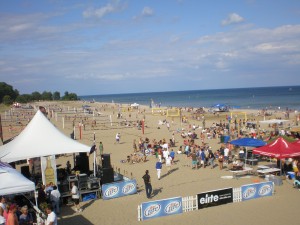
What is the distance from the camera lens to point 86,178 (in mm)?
13336

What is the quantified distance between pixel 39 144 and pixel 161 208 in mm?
5388

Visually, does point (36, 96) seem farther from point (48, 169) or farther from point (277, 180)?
point (277, 180)

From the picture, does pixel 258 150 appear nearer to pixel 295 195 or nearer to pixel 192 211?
pixel 295 195

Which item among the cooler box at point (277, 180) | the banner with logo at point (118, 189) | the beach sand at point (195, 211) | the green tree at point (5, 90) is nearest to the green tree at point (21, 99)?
the green tree at point (5, 90)

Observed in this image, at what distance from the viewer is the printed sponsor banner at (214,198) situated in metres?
11.7

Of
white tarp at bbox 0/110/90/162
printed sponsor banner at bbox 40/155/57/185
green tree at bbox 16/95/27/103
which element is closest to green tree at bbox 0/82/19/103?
green tree at bbox 16/95/27/103

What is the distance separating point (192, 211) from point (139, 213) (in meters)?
1.92

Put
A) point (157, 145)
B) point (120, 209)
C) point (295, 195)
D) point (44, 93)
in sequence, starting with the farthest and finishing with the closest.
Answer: point (44, 93) → point (157, 145) → point (295, 195) → point (120, 209)

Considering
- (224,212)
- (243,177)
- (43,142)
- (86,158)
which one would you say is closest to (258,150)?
(243,177)

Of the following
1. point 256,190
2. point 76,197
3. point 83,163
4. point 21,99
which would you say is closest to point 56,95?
point 21,99

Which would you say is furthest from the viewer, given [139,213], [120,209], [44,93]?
[44,93]

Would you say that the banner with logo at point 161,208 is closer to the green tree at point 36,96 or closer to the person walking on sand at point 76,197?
the person walking on sand at point 76,197

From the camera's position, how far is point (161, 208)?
438 inches

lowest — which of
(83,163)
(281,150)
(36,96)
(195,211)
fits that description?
(195,211)
